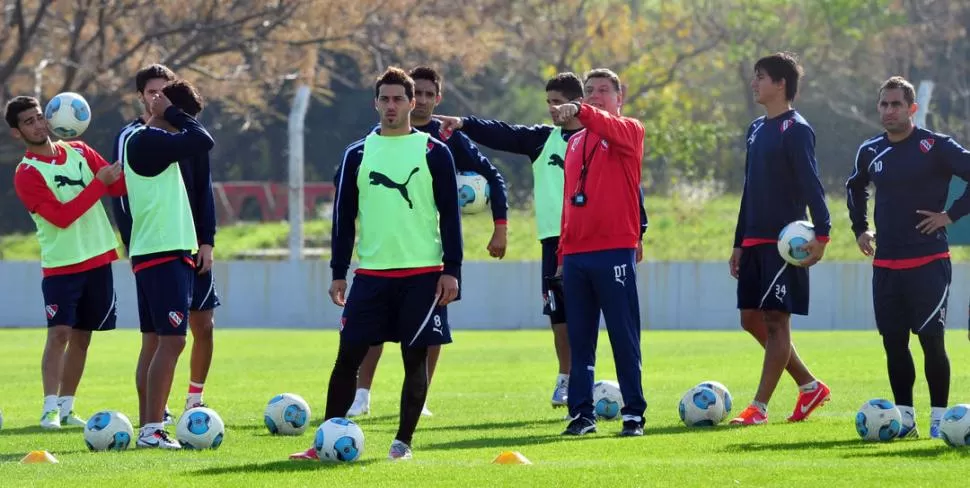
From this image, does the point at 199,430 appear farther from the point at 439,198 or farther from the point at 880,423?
the point at 880,423

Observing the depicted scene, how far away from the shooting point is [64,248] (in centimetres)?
1126

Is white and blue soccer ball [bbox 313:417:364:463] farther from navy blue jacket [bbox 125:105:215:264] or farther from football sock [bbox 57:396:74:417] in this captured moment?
football sock [bbox 57:396:74:417]

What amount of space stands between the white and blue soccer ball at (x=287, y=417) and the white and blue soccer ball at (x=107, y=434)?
1.10 metres

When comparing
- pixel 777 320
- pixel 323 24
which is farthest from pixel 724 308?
pixel 777 320

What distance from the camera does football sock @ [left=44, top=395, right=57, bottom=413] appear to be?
11.3 metres

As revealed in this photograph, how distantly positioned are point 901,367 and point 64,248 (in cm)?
551

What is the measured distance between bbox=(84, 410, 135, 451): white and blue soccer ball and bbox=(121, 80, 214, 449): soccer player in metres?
0.10

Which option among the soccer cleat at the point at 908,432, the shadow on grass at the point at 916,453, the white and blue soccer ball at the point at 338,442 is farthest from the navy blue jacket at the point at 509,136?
the shadow on grass at the point at 916,453

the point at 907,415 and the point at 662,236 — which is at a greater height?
the point at 662,236

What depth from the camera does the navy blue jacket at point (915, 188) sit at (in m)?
10.0

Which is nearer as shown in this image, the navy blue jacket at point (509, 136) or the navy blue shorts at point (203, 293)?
the navy blue jacket at point (509, 136)

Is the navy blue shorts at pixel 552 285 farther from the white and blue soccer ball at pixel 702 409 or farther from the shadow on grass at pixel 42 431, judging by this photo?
the shadow on grass at pixel 42 431

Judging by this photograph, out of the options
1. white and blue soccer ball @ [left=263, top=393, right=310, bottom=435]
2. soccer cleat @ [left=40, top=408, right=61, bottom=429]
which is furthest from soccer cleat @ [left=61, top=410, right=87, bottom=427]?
white and blue soccer ball @ [left=263, top=393, right=310, bottom=435]

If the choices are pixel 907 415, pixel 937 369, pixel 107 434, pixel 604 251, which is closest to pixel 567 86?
pixel 604 251
